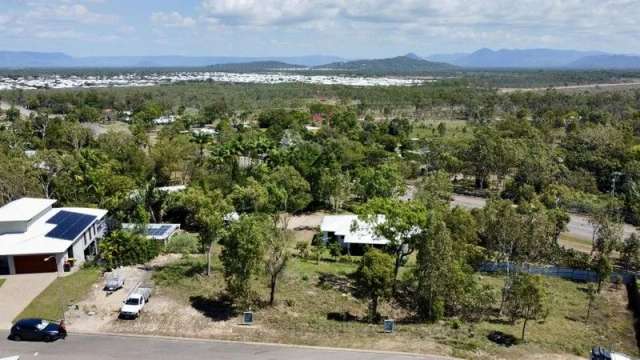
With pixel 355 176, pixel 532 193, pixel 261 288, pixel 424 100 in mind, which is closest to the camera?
pixel 261 288

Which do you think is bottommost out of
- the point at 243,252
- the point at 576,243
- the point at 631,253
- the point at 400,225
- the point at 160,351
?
the point at 576,243

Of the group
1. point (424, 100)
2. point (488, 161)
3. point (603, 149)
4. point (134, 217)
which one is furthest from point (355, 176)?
point (424, 100)

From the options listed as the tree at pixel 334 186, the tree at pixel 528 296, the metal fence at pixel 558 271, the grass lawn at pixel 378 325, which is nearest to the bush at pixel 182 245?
the grass lawn at pixel 378 325

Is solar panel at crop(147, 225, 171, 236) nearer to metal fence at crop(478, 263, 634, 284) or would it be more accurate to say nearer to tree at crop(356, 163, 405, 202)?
tree at crop(356, 163, 405, 202)

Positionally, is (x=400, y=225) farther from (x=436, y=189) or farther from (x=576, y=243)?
(x=576, y=243)

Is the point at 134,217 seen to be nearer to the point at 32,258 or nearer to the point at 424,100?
the point at 32,258

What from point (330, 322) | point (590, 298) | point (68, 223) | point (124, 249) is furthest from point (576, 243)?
point (68, 223)

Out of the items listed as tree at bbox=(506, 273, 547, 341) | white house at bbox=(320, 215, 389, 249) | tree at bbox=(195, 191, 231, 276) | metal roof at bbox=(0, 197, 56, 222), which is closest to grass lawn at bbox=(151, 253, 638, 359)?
tree at bbox=(506, 273, 547, 341)
